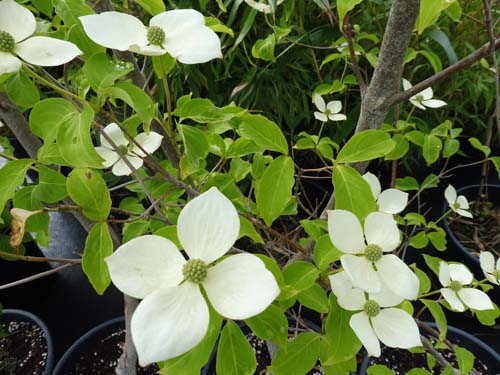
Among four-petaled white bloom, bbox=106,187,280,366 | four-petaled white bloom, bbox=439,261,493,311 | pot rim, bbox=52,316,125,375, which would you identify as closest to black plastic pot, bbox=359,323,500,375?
four-petaled white bloom, bbox=439,261,493,311

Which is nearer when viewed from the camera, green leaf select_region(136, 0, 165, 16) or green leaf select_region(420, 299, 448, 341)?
green leaf select_region(136, 0, 165, 16)

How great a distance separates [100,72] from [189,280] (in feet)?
0.65

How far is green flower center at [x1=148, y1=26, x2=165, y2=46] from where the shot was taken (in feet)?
1.26

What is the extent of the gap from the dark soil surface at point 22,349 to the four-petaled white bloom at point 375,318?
0.92 metres

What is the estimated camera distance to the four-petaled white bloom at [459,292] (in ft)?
1.91

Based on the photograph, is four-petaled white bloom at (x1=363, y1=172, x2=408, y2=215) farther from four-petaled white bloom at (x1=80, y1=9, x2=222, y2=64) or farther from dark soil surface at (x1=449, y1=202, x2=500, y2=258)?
dark soil surface at (x1=449, y1=202, x2=500, y2=258)

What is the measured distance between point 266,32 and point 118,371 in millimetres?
1017

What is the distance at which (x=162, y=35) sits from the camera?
1.27 ft

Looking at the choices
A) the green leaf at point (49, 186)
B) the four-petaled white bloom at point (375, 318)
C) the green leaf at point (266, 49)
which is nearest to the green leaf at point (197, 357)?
the four-petaled white bloom at point (375, 318)

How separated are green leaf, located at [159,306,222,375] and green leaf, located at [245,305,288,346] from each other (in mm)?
47

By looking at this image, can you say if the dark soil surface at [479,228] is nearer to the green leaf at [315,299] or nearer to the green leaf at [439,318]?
the green leaf at [439,318]

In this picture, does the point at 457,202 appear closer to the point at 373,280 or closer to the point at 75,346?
the point at 373,280

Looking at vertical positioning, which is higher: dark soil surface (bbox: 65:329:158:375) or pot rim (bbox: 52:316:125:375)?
pot rim (bbox: 52:316:125:375)

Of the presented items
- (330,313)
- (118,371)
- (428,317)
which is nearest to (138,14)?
(330,313)
